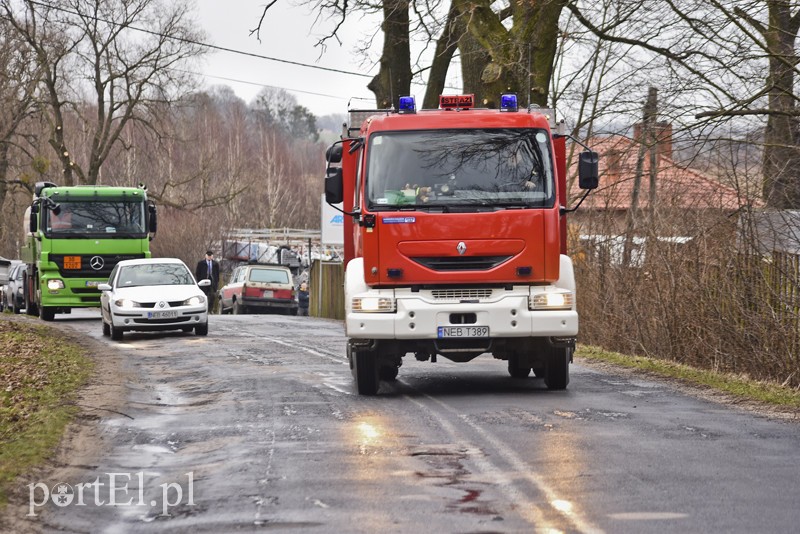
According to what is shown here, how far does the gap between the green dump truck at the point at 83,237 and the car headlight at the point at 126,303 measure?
5.96 m

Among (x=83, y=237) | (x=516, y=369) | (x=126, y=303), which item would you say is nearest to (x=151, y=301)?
(x=126, y=303)

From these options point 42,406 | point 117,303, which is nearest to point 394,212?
point 42,406

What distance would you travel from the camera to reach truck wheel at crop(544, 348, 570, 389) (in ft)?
43.3

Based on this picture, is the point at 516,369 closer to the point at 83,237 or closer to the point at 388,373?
the point at 388,373

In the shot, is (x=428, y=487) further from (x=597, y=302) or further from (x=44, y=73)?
(x=44, y=73)

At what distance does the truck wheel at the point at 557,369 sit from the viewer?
1319 centimetres

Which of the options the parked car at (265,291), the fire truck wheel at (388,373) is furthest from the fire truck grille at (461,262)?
the parked car at (265,291)

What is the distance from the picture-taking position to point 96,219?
29.6m

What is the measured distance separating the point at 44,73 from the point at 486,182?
39.4 meters

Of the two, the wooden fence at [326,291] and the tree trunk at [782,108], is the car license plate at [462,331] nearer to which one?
the tree trunk at [782,108]

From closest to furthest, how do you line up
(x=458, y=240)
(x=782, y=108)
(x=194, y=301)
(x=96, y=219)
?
(x=458, y=240)
(x=782, y=108)
(x=194, y=301)
(x=96, y=219)

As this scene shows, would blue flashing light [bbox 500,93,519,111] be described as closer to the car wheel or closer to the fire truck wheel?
the fire truck wheel

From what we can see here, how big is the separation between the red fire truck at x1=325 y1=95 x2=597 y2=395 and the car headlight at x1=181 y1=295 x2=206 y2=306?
1159 cm

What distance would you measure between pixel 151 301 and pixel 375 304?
39.4 ft
